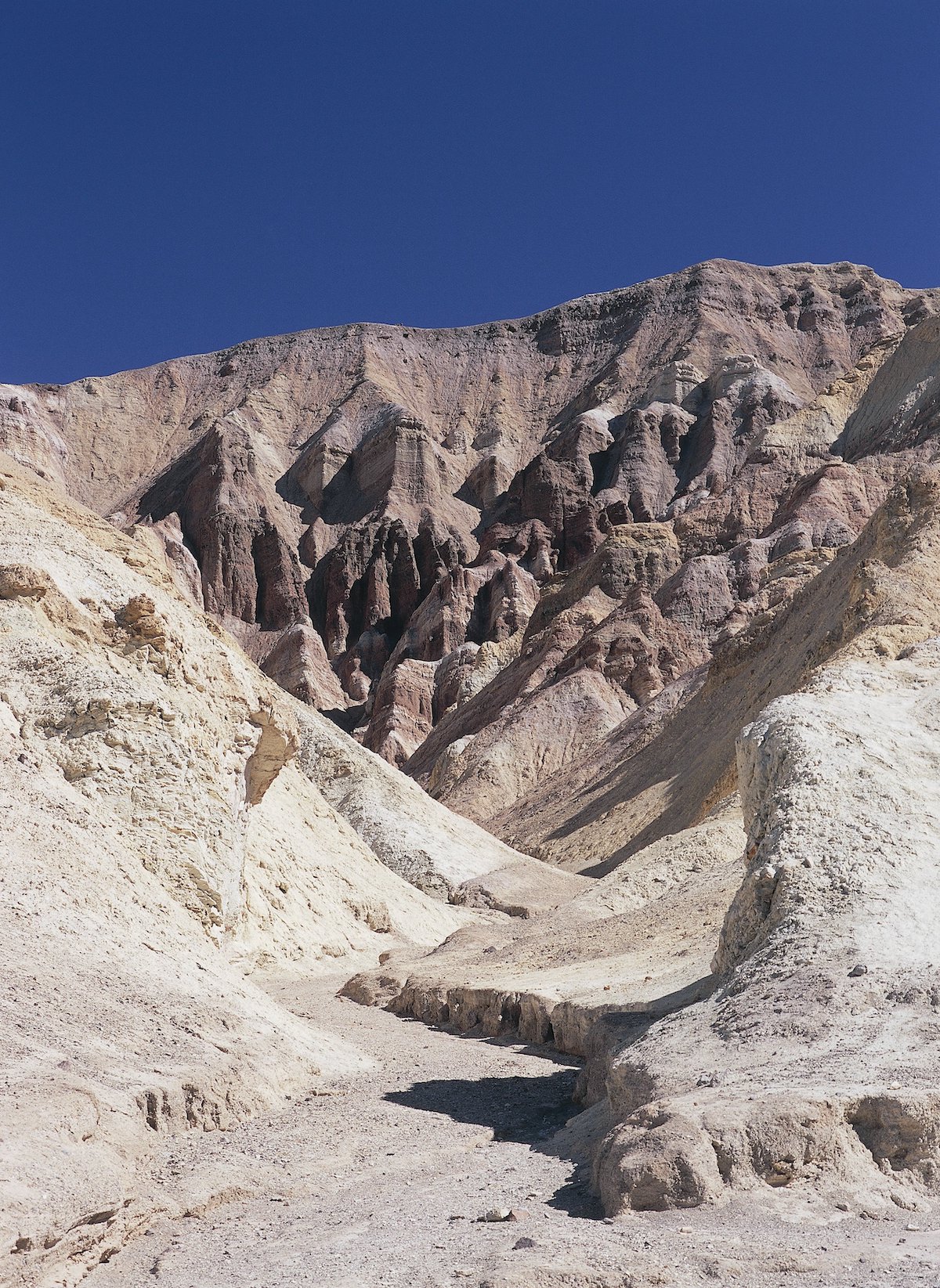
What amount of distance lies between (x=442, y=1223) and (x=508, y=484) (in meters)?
107

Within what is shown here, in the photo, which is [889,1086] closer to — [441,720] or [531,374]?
[441,720]

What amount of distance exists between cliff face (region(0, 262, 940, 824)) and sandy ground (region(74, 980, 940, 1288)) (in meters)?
47.3

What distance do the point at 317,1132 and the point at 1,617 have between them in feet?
32.9

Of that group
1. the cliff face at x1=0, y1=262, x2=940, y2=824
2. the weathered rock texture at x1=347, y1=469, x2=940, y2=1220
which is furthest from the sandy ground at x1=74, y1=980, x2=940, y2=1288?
the cliff face at x1=0, y1=262, x2=940, y2=824

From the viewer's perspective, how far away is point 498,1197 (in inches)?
280

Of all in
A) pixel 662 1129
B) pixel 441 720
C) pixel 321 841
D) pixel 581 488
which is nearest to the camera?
pixel 662 1129

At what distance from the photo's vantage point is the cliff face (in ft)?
214

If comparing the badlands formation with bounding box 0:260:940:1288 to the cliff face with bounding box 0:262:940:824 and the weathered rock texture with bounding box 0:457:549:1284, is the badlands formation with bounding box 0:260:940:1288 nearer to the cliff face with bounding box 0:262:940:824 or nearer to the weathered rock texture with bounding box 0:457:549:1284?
the weathered rock texture with bounding box 0:457:549:1284

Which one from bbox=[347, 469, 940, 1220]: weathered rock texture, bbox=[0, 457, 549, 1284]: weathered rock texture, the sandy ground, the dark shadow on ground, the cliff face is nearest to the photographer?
the sandy ground

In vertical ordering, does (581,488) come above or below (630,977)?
above

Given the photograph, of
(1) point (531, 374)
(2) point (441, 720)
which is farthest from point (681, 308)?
(2) point (441, 720)

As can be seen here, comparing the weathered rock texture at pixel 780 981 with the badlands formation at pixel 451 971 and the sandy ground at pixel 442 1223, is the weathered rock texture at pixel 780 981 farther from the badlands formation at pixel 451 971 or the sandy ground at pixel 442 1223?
the sandy ground at pixel 442 1223

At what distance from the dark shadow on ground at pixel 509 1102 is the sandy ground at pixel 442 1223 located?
4 centimetres

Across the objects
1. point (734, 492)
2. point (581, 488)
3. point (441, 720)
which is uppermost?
point (581, 488)
